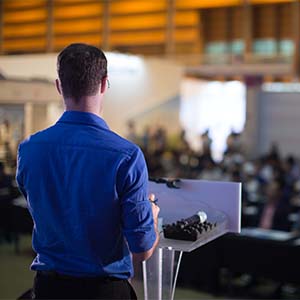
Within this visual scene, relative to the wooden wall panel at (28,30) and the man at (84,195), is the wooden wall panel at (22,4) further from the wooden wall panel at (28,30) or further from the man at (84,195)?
the man at (84,195)

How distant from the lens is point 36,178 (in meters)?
1.55

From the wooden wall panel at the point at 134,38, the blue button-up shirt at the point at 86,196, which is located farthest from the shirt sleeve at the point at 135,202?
the wooden wall panel at the point at 134,38

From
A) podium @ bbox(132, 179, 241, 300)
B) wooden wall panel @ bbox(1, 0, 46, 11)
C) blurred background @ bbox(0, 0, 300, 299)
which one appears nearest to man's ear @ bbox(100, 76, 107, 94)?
podium @ bbox(132, 179, 241, 300)

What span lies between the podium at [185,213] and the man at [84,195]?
43cm

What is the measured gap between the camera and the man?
1472mm

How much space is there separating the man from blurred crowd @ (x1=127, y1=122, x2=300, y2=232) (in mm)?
4724

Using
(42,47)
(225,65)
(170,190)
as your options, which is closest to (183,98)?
(225,65)

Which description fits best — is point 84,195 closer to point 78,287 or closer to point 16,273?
point 78,287

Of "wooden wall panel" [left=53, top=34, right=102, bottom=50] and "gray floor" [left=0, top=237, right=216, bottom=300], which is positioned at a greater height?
"wooden wall panel" [left=53, top=34, right=102, bottom=50]

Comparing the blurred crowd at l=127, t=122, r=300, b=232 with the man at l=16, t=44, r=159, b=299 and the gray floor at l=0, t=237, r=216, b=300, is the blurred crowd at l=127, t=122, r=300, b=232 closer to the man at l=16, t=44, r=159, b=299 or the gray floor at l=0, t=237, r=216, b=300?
the gray floor at l=0, t=237, r=216, b=300

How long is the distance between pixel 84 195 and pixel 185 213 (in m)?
0.66

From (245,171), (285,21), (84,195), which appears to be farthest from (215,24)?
(84,195)

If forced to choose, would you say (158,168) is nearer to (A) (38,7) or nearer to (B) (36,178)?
(B) (36,178)

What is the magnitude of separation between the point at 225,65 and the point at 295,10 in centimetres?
299
